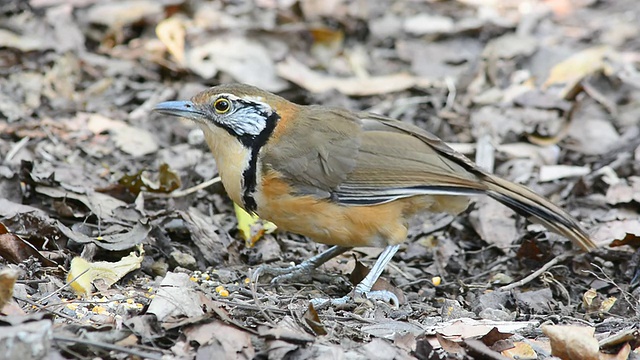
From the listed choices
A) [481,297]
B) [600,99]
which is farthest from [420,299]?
[600,99]

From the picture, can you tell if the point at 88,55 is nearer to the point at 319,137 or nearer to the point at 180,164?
the point at 180,164

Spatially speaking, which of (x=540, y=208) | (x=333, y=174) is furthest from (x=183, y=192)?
(x=540, y=208)

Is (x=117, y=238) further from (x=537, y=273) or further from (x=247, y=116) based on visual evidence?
(x=537, y=273)

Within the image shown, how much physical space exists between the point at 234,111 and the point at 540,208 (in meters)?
2.14

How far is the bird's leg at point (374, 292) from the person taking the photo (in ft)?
17.7

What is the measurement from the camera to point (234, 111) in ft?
19.1

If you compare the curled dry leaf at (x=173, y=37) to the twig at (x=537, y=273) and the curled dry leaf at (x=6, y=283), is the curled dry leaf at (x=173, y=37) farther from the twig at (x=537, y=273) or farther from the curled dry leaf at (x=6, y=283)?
the curled dry leaf at (x=6, y=283)

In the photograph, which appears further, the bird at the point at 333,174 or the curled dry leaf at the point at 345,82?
the curled dry leaf at the point at 345,82

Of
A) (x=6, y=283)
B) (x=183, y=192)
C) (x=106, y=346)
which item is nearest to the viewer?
(x=106, y=346)

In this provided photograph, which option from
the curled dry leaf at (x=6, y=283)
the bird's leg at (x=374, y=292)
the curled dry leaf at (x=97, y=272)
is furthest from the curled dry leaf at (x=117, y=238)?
the curled dry leaf at (x=6, y=283)

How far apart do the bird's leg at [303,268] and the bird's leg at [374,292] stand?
423mm

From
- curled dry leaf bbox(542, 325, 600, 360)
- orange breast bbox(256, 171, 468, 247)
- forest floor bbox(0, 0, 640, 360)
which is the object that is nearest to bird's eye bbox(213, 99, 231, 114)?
orange breast bbox(256, 171, 468, 247)

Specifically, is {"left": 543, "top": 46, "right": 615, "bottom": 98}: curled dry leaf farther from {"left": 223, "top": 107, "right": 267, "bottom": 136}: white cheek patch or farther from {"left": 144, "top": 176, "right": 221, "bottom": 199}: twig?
{"left": 223, "top": 107, "right": 267, "bottom": 136}: white cheek patch

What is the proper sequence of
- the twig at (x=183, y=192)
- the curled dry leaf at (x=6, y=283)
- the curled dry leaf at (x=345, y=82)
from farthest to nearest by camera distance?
the curled dry leaf at (x=345, y=82), the twig at (x=183, y=192), the curled dry leaf at (x=6, y=283)
